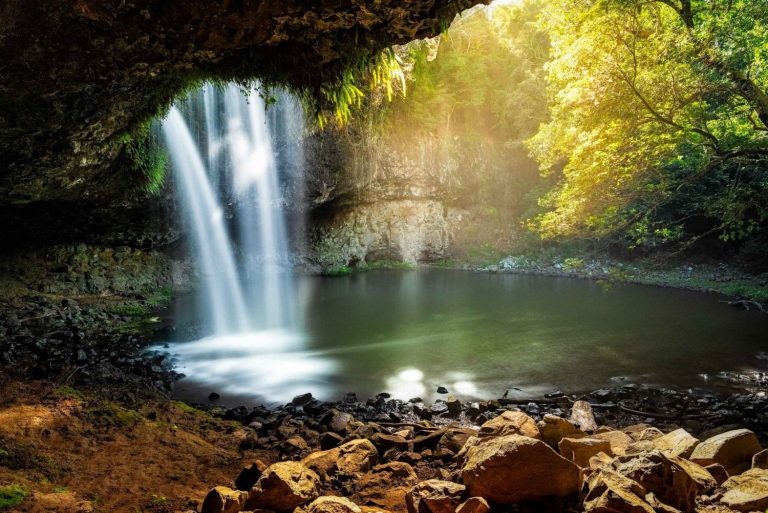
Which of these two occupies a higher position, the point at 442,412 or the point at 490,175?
the point at 490,175

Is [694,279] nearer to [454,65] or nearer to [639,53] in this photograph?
[639,53]

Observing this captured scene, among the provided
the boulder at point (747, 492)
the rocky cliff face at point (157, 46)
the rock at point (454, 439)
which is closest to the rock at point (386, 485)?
the rock at point (454, 439)

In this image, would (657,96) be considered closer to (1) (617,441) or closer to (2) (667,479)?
(1) (617,441)

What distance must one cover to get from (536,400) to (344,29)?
244 inches

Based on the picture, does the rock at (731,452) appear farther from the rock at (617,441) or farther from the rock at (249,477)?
the rock at (249,477)

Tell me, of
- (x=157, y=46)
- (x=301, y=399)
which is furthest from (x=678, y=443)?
(x=157, y=46)

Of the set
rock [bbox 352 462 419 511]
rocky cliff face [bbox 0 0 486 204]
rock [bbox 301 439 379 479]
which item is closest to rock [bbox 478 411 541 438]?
rock [bbox 352 462 419 511]

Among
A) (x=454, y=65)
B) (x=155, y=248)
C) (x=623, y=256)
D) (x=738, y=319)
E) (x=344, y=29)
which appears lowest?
(x=738, y=319)

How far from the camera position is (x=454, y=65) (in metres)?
25.7

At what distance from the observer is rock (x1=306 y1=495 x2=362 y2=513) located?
8.07 ft

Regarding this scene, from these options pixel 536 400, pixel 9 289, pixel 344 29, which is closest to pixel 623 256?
pixel 536 400

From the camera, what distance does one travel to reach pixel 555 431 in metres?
3.91

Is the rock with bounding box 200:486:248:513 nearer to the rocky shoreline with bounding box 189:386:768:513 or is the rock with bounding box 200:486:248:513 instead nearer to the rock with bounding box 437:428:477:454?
the rocky shoreline with bounding box 189:386:768:513

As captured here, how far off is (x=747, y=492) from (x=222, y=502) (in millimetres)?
3247
